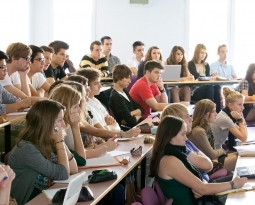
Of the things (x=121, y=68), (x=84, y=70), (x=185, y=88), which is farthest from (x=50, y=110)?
(x=185, y=88)

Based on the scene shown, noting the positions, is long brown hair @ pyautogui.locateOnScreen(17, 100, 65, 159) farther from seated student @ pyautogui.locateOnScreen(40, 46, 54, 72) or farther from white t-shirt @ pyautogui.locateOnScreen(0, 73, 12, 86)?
seated student @ pyautogui.locateOnScreen(40, 46, 54, 72)

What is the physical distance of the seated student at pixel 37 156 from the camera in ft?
9.72

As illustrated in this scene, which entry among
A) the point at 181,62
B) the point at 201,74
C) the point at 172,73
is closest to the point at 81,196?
the point at 172,73

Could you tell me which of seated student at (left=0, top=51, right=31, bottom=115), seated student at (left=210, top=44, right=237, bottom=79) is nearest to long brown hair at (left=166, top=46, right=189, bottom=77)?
seated student at (left=210, top=44, right=237, bottom=79)

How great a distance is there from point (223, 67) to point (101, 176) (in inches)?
266

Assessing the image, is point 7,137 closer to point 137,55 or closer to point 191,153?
point 191,153

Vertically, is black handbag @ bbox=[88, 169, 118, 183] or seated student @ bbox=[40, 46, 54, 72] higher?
seated student @ bbox=[40, 46, 54, 72]

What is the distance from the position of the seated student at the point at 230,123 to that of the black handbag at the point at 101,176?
2.19 metres

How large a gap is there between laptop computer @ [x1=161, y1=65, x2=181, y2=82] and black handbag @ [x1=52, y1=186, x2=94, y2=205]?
5485mm

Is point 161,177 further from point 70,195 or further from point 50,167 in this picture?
point 70,195

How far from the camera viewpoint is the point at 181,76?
8.45 metres

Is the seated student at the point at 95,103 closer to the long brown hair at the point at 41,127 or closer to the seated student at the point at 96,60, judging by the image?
the long brown hair at the point at 41,127

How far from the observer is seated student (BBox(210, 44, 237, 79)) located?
9.36m

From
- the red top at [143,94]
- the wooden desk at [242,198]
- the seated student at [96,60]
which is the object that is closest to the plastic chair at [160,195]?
the wooden desk at [242,198]
